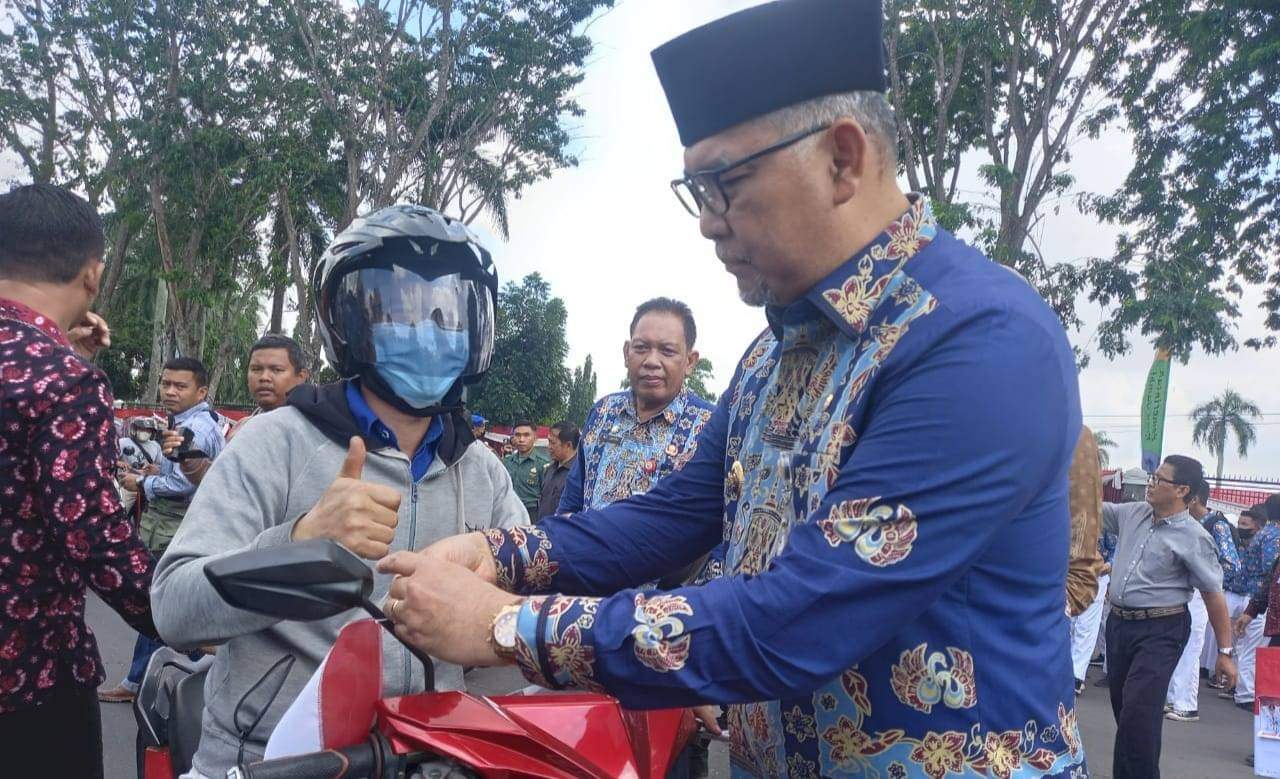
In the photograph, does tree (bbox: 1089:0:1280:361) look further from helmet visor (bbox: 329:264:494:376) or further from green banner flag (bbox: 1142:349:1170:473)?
helmet visor (bbox: 329:264:494:376)

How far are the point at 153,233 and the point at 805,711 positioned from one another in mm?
25762

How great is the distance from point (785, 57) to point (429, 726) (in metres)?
1.14

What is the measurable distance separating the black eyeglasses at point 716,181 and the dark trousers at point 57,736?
196cm

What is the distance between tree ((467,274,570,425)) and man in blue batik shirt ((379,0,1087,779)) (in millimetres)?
29263

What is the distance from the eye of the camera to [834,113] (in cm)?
152

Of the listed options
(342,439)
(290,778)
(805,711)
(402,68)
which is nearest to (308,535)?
(342,439)

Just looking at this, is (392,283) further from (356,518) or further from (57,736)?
(57,736)

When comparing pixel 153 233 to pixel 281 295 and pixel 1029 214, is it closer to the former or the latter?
pixel 281 295

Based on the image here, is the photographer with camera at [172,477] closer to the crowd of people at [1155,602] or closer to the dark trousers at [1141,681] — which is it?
the crowd of people at [1155,602]

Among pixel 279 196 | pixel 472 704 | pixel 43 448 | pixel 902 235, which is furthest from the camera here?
pixel 279 196

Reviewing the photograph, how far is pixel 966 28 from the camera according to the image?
484 inches

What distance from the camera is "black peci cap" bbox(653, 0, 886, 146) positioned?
4.98 feet

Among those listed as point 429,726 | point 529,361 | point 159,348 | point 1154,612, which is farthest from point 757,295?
point 529,361

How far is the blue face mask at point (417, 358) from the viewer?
1983mm
